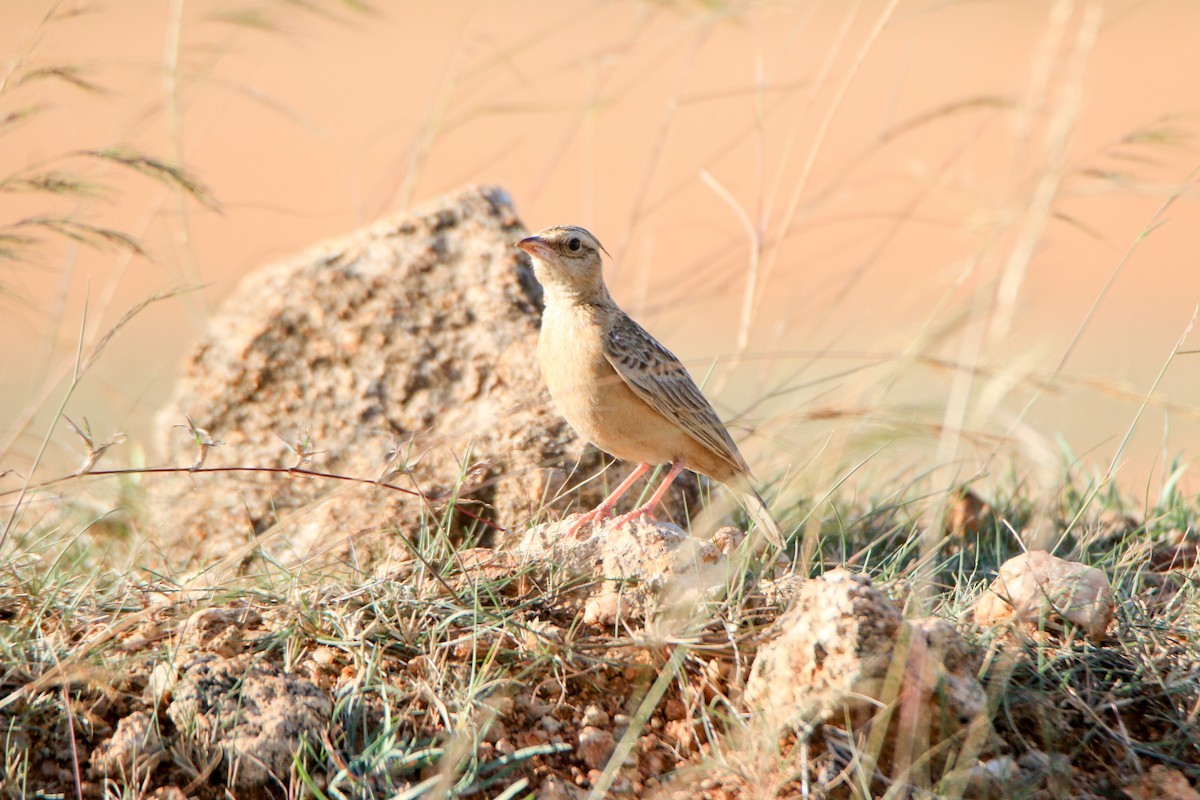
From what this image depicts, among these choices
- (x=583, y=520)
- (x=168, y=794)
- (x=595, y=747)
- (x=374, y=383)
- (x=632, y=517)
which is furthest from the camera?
(x=374, y=383)

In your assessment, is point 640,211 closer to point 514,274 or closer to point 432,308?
point 514,274

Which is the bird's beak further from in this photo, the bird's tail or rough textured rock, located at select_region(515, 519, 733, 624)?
rough textured rock, located at select_region(515, 519, 733, 624)

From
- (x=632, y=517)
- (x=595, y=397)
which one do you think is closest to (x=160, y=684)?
(x=632, y=517)

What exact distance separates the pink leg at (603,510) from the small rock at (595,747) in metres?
0.88

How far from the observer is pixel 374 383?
488cm

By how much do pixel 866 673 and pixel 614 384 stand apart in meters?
2.01

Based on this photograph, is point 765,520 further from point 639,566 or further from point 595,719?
point 595,719

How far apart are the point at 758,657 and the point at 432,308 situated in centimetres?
258

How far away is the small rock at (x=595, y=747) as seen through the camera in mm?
2955

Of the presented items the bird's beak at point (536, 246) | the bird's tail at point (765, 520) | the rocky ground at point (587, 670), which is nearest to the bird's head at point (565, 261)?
the bird's beak at point (536, 246)

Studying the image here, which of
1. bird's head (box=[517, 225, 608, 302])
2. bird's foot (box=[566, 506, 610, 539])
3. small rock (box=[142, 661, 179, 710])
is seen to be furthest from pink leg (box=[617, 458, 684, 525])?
small rock (box=[142, 661, 179, 710])

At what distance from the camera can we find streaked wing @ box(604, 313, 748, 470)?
463 centimetres

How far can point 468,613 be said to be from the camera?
321 cm

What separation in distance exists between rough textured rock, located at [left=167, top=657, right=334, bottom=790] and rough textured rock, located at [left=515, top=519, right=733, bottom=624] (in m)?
0.89
